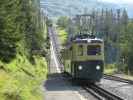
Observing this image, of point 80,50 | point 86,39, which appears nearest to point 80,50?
point 80,50

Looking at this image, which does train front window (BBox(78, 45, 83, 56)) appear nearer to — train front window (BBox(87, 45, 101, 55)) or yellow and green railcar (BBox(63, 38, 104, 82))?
yellow and green railcar (BBox(63, 38, 104, 82))

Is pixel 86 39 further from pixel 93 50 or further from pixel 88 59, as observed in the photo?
pixel 88 59

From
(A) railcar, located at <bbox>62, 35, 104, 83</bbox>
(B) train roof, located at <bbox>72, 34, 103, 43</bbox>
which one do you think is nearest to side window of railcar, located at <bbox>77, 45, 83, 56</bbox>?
(A) railcar, located at <bbox>62, 35, 104, 83</bbox>

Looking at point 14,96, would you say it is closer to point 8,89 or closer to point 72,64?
point 8,89

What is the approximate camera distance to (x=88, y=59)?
35094mm

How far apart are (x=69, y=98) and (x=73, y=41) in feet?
36.2

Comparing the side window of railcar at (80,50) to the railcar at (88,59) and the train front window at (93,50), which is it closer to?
the railcar at (88,59)

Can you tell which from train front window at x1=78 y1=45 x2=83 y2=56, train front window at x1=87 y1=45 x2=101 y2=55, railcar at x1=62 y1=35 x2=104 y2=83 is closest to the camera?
railcar at x1=62 y1=35 x2=104 y2=83

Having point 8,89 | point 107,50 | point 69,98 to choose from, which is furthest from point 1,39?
point 107,50

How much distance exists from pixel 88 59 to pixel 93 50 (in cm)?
92

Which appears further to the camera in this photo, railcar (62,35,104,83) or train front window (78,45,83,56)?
train front window (78,45,83,56)

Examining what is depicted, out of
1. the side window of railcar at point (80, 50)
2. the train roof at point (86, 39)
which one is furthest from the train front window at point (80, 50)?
the train roof at point (86, 39)

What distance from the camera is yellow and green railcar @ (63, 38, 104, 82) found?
3494 centimetres

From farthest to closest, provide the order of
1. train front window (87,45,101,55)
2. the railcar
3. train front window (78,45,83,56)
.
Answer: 1. train front window (78,45,83,56)
2. train front window (87,45,101,55)
3. the railcar
